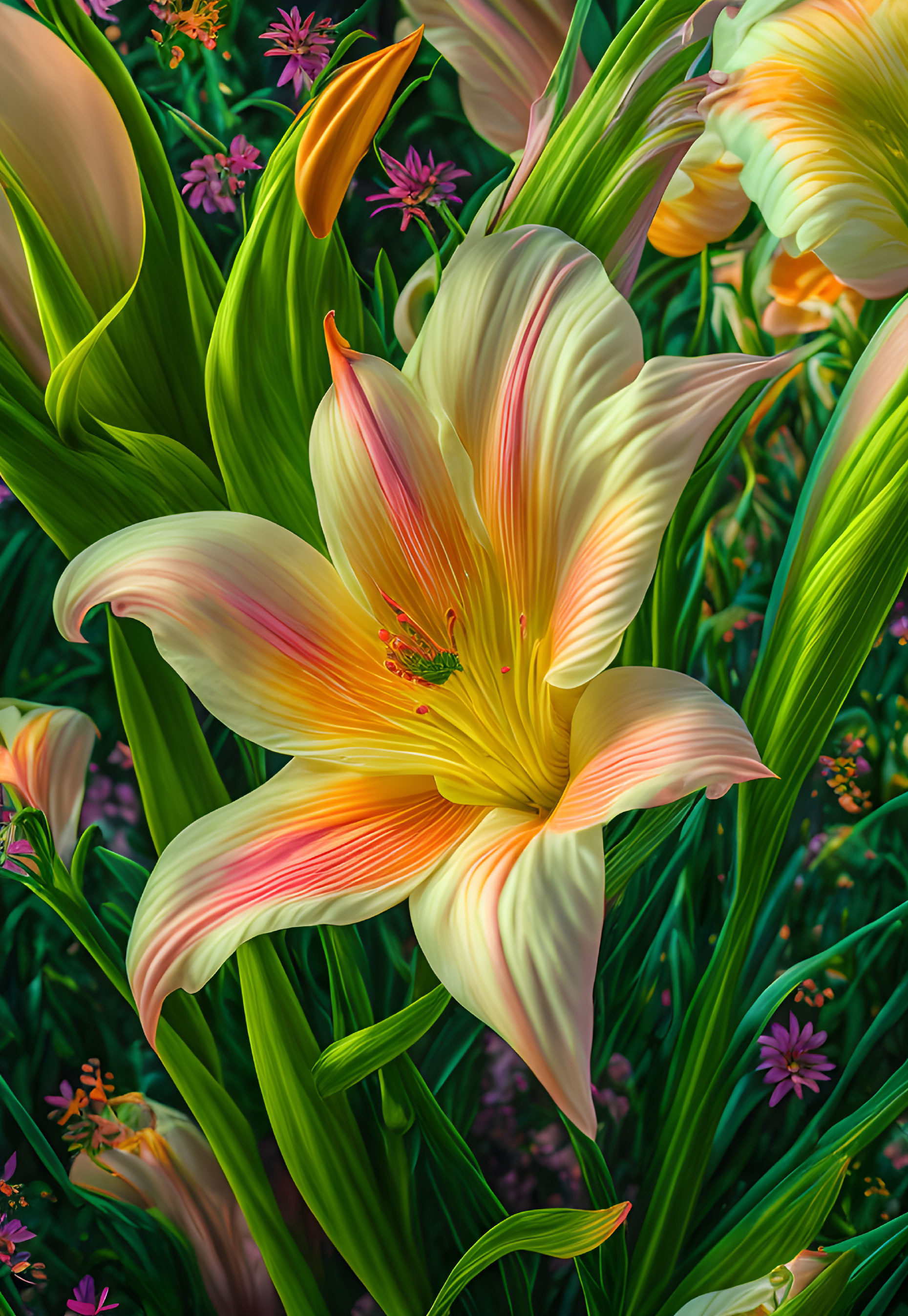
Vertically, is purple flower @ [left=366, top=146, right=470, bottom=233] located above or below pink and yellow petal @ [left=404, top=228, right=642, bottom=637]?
above

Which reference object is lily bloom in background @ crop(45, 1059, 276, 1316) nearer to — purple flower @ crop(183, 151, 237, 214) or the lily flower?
the lily flower

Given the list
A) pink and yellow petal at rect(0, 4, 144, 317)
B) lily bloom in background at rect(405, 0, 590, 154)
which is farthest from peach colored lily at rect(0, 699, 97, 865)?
lily bloom in background at rect(405, 0, 590, 154)

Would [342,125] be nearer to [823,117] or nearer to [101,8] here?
[101,8]

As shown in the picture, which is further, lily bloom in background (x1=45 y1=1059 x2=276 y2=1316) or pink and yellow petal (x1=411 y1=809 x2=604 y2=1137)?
lily bloom in background (x1=45 y1=1059 x2=276 y2=1316)

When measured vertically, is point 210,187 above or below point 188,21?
below

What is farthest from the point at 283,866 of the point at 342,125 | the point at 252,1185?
the point at 342,125

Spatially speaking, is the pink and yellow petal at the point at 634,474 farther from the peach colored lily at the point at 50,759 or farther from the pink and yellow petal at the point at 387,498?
the peach colored lily at the point at 50,759

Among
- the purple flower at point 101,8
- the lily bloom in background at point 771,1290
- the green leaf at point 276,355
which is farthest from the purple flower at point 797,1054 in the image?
the purple flower at point 101,8
